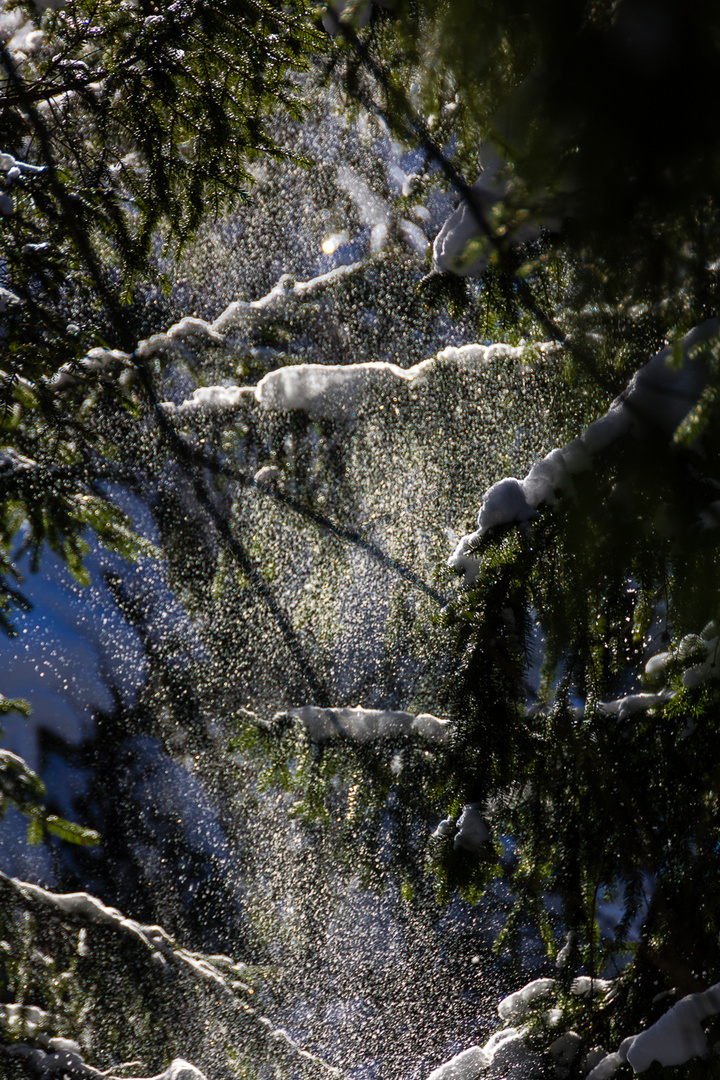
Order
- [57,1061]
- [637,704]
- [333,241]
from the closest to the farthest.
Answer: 1. [637,704]
2. [57,1061]
3. [333,241]

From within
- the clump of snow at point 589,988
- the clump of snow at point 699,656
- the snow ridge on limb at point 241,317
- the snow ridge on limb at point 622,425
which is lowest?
the clump of snow at point 589,988

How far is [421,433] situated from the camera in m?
3.78

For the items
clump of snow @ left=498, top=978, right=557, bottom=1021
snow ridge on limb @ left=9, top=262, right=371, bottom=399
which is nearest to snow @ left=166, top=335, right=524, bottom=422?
snow ridge on limb @ left=9, top=262, right=371, bottom=399

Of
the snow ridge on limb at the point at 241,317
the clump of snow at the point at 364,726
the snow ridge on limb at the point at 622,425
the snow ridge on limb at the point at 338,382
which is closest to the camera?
the snow ridge on limb at the point at 622,425

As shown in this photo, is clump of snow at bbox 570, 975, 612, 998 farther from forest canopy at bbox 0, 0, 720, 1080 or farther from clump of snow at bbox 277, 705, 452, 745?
clump of snow at bbox 277, 705, 452, 745

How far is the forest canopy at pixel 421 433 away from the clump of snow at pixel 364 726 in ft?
0.04

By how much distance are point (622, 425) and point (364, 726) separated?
4.63 ft

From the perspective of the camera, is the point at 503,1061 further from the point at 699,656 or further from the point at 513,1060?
the point at 699,656

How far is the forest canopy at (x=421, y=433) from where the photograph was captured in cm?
81

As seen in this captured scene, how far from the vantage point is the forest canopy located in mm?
814

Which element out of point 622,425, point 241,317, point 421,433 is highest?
point 241,317

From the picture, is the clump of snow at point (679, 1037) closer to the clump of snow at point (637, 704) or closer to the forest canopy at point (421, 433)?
the forest canopy at point (421, 433)

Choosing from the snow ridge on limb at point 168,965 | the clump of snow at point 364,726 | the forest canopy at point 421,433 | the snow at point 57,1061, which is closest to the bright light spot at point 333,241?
the forest canopy at point 421,433

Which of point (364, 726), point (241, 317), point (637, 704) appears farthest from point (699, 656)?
point (241, 317)
